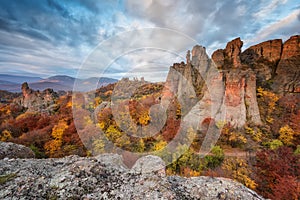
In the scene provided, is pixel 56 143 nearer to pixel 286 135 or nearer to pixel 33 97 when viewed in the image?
pixel 286 135

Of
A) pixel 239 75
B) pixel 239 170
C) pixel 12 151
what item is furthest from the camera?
pixel 239 75

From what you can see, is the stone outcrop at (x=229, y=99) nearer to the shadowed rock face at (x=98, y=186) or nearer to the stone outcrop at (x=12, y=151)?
the shadowed rock face at (x=98, y=186)

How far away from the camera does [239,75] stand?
23.5 metres

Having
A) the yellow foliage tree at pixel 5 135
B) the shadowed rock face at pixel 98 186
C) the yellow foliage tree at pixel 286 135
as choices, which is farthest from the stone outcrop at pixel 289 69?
the yellow foliage tree at pixel 5 135

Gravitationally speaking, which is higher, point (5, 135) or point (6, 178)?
point (6, 178)

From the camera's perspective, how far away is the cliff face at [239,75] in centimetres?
2359

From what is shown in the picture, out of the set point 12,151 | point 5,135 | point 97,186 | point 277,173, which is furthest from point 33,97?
point 277,173

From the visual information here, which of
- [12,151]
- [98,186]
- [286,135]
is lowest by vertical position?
[286,135]

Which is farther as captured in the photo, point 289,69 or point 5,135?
point 289,69

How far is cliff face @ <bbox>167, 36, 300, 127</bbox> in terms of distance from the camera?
23594mm

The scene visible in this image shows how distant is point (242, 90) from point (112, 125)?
2260 centimetres

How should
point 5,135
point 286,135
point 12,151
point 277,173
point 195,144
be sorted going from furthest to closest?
1. point 286,135
2. point 195,144
3. point 5,135
4. point 277,173
5. point 12,151

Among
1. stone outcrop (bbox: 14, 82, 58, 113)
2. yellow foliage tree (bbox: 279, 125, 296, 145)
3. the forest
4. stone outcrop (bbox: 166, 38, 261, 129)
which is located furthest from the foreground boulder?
stone outcrop (bbox: 14, 82, 58, 113)

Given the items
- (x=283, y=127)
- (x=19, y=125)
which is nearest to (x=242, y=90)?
(x=283, y=127)
